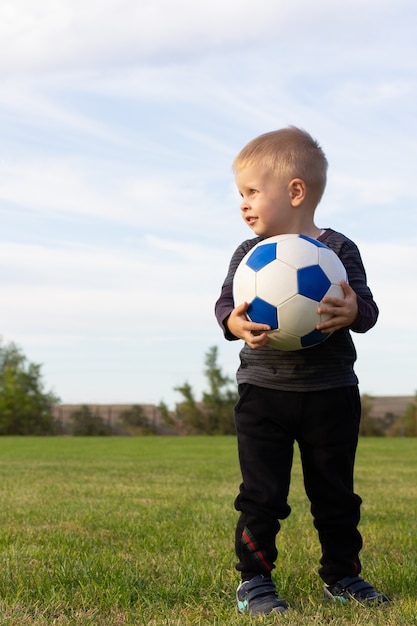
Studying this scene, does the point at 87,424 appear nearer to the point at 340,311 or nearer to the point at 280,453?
the point at 280,453

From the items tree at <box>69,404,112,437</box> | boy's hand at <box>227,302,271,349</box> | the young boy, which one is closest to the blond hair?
the young boy

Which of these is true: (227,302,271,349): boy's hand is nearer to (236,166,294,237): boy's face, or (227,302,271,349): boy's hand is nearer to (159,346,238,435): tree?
(236,166,294,237): boy's face

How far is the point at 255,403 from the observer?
327 centimetres

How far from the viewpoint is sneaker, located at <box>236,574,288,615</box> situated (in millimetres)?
3068

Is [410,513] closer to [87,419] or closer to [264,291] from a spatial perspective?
[264,291]

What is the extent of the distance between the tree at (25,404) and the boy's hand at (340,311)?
44.3 m

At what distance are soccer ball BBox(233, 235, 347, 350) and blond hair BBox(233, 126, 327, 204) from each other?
27cm

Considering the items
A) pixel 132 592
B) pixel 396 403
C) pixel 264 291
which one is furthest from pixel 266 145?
pixel 396 403

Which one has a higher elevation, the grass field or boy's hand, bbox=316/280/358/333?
boy's hand, bbox=316/280/358/333

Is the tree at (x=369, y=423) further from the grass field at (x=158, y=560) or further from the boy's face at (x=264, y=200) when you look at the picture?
the boy's face at (x=264, y=200)

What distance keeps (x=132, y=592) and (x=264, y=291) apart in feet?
4.74

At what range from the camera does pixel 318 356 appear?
3.28 meters

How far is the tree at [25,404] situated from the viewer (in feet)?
153

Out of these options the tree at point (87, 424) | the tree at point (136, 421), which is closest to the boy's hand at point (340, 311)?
the tree at point (136, 421)
